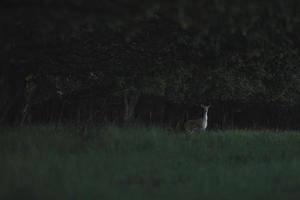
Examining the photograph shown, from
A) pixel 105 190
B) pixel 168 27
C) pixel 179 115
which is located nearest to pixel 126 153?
pixel 168 27

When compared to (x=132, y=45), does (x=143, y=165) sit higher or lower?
lower

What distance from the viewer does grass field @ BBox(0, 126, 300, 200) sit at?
457 inches

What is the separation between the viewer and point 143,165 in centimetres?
1547

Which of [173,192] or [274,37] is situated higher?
[274,37]

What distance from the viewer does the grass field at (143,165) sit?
457 inches

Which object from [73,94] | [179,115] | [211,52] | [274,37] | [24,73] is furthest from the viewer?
[179,115]

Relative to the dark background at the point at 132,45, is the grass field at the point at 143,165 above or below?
below

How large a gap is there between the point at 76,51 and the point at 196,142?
16.2ft

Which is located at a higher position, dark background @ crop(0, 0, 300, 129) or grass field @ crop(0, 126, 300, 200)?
dark background @ crop(0, 0, 300, 129)

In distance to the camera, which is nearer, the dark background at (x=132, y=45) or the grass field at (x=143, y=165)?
the dark background at (x=132, y=45)

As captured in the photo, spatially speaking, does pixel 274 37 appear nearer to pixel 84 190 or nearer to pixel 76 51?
pixel 76 51

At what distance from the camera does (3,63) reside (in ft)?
61.9

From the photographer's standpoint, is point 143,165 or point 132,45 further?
point 132,45

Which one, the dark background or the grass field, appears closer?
the dark background
